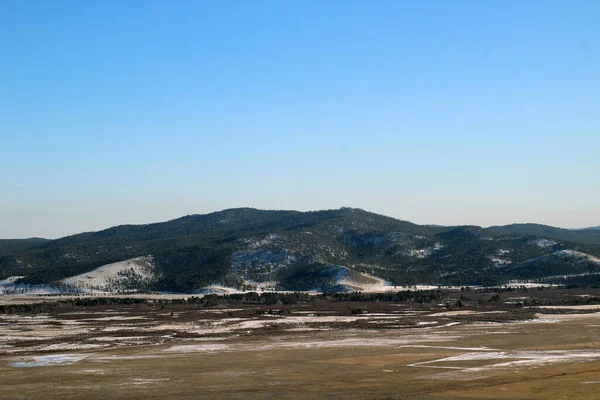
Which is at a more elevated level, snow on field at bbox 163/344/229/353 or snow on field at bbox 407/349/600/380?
snow on field at bbox 163/344/229/353

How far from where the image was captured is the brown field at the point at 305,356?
146 feet

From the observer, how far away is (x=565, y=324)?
85.3 metres

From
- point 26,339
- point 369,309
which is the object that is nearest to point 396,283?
point 369,309

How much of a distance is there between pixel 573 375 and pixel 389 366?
12181 millimetres

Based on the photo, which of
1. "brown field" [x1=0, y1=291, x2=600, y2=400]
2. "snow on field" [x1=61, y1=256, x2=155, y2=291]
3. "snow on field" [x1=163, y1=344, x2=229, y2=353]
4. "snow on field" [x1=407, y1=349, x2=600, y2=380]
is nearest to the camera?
"brown field" [x1=0, y1=291, x2=600, y2=400]

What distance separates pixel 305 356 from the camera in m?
59.5

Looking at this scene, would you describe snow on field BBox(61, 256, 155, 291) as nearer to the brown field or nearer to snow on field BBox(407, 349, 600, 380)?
the brown field

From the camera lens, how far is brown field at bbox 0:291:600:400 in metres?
44.4

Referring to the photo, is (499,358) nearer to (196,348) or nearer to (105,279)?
(196,348)

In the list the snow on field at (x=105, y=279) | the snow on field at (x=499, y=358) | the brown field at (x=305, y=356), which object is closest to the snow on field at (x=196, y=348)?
the brown field at (x=305, y=356)

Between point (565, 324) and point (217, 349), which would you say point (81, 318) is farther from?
point (565, 324)

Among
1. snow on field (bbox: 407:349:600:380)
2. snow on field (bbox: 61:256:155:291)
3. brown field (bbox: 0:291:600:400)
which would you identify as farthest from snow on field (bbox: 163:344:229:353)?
snow on field (bbox: 61:256:155:291)

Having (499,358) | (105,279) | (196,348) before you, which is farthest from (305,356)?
(105,279)

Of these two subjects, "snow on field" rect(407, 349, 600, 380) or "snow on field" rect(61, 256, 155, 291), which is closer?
"snow on field" rect(407, 349, 600, 380)
